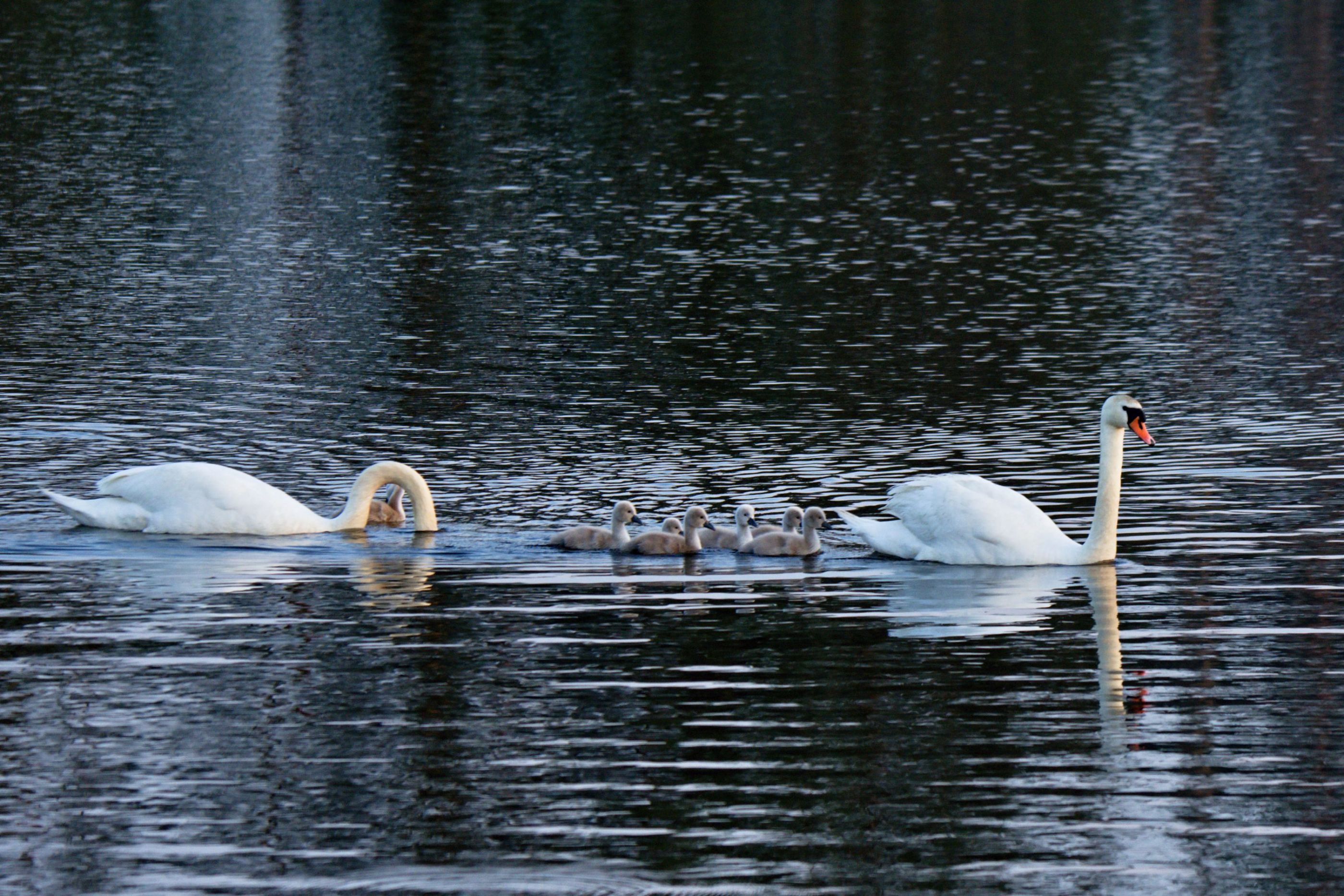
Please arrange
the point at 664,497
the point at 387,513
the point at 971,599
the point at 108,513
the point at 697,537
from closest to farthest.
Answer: the point at 971,599 < the point at 697,537 < the point at 108,513 < the point at 387,513 < the point at 664,497

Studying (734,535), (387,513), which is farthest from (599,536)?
(387,513)

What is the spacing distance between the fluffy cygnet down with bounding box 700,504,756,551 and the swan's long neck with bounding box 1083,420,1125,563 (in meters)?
2.67

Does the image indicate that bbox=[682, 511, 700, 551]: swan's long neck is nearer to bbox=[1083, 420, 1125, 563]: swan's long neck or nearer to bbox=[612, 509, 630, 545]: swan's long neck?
bbox=[612, 509, 630, 545]: swan's long neck

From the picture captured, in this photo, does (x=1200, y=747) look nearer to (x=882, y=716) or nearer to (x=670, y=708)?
(x=882, y=716)

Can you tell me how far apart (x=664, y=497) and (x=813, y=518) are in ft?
7.87

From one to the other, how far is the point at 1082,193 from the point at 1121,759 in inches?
1355

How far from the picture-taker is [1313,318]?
3164 centimetres

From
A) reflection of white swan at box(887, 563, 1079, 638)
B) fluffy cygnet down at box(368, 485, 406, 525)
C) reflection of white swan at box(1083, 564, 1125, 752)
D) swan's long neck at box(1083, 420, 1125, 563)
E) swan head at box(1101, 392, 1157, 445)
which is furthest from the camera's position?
fluffy cygnet down at box(368, 485, 406, 525)

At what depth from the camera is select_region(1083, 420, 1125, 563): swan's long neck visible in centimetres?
1808

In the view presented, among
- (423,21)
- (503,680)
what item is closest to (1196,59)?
(423,21)

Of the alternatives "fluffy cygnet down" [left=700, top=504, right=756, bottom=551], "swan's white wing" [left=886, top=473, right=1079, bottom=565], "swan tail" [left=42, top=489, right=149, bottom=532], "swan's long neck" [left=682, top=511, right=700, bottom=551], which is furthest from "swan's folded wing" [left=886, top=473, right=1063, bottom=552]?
"swan tail" [left=42, top=489, right=149, bottom=532]

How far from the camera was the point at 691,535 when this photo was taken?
18.6 metres

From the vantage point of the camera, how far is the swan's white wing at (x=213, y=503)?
1912cm

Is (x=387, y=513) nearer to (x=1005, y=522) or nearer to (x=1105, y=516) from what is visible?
(x=1005, y=522)
